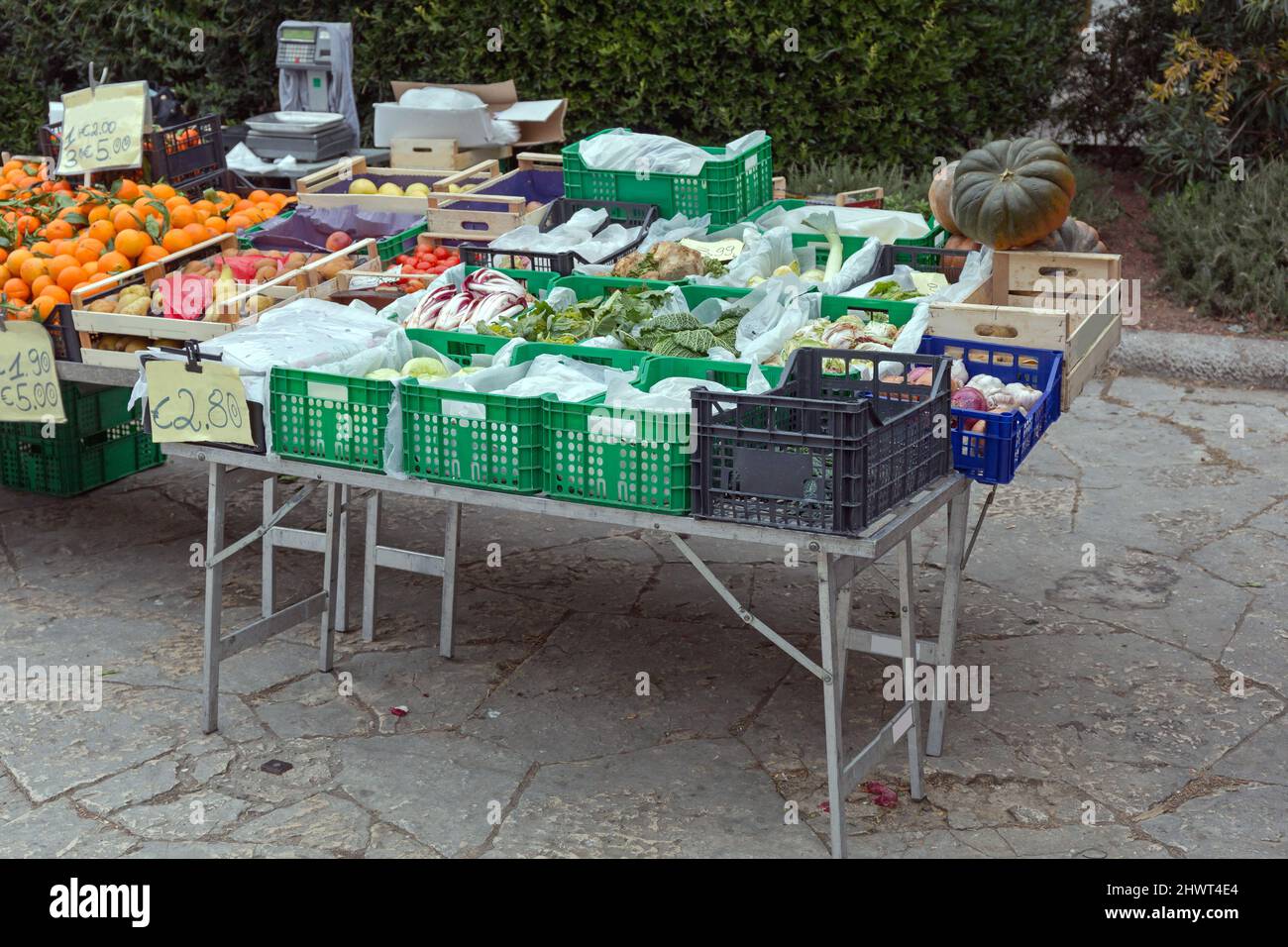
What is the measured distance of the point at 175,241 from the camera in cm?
570

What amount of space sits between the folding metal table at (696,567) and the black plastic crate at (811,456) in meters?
0.05

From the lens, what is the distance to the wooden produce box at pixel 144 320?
4961 millimetres

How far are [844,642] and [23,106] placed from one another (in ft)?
30.0

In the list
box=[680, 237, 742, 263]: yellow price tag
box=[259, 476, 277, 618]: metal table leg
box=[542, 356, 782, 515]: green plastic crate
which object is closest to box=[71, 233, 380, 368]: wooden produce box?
box=[259, 476, 277, 618]: metal table leg

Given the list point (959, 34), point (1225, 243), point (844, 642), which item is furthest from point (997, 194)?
point (959, 34)

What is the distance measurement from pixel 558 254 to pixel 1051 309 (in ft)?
5.35

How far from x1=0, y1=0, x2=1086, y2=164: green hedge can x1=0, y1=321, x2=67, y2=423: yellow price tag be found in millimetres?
4873

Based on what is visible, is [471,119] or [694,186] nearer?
[694,186]

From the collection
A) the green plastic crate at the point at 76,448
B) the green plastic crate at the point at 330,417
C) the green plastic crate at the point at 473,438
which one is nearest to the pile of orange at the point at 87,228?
the green plastic crate at the point at 76,448

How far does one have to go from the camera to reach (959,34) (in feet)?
30.2

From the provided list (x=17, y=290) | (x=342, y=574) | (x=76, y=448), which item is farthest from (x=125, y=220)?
(x=342, y=574)

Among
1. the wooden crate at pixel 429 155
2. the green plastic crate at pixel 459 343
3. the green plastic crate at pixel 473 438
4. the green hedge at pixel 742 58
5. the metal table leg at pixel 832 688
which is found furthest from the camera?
the green hedge at pixel 742 58

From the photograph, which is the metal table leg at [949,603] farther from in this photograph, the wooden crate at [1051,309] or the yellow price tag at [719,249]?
the yellow price tag at [719,249]

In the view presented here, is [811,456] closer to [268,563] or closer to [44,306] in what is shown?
[268,563]
